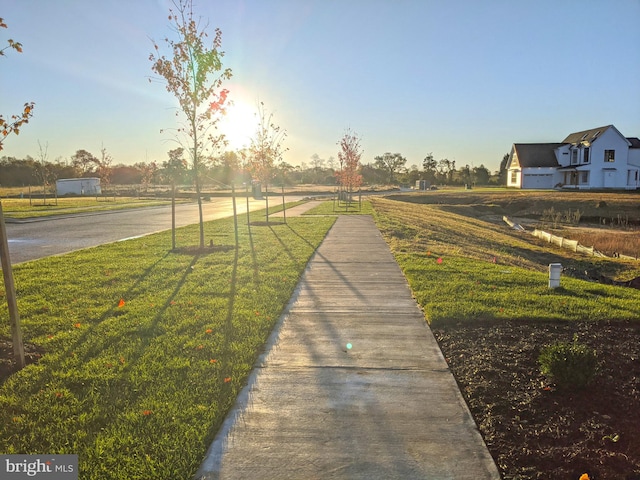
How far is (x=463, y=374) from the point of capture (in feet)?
13.5

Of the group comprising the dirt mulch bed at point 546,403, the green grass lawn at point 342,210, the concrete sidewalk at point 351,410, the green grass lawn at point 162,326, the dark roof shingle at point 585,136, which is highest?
the dark roof shingle at point 585,136

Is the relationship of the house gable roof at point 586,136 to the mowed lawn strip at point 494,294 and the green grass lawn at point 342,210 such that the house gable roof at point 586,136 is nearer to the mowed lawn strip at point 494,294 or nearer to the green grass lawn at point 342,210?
the green grass lawn at point 342,210

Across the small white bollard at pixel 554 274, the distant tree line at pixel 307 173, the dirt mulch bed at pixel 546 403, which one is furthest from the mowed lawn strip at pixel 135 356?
the distant tree line at pixel 307 173

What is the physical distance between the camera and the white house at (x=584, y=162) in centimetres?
4800

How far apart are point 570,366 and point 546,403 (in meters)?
0.41

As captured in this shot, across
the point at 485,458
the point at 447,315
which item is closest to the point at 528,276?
the point at 447,315

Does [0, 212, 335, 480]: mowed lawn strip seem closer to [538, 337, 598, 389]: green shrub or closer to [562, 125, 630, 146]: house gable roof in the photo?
[538, 337, 598, 389]: green shrub

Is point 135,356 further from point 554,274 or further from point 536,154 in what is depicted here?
point 536,154

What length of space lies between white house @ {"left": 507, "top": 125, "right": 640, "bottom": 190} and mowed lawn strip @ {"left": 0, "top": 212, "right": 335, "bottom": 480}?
50046 mm

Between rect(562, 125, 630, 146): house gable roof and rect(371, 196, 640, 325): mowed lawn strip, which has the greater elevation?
rect(562, 125, 630, 146): house gable roof

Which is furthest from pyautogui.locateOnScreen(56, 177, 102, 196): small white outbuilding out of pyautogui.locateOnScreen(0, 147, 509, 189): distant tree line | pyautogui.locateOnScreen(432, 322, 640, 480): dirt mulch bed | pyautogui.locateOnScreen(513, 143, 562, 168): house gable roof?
pyautogui.locateOnScreen(432, 322, 640, 480): dirt mulch bed

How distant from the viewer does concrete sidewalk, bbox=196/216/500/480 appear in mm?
2812

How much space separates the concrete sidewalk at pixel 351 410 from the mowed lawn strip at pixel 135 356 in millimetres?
258

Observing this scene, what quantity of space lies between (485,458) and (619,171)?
55776mm
